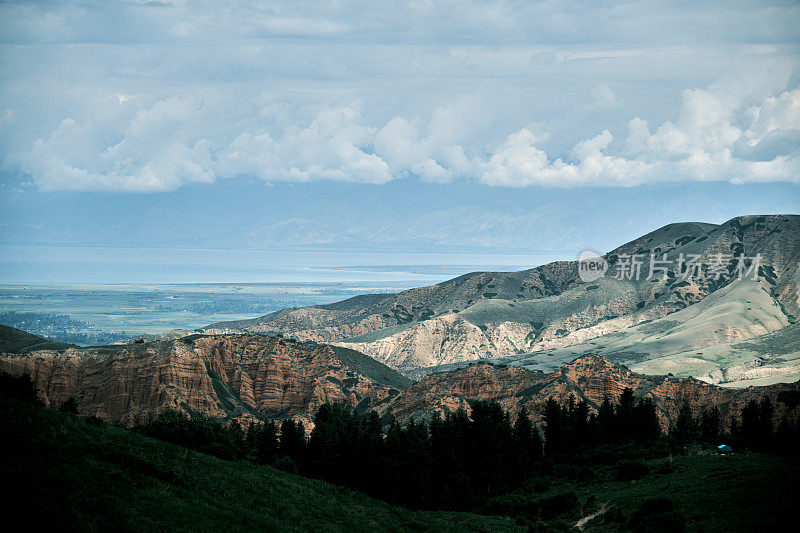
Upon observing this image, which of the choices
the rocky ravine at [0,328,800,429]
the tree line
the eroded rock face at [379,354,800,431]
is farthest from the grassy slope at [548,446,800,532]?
the rocky ravine at [0,328,800,429]

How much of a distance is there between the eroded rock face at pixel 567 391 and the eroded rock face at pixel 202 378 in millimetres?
8070

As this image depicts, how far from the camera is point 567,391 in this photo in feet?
313

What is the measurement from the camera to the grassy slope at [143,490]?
21.3m

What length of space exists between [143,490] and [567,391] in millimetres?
76706

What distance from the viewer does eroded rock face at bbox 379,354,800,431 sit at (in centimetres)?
9344

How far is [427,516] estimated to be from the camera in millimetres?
41219

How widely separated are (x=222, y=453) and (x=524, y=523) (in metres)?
17.9

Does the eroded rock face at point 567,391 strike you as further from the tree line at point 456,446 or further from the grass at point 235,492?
the grass at point 235,492

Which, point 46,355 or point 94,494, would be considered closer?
point 94,494

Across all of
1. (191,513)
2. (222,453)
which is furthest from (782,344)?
(191,513)

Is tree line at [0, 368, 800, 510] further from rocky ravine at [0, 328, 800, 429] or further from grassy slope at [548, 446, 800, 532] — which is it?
rocky ravine at [0, 328, 800, 429]

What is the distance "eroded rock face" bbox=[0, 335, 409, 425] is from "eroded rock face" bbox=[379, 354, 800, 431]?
8070 mm

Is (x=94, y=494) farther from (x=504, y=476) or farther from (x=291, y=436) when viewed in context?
(x=504, y=476)

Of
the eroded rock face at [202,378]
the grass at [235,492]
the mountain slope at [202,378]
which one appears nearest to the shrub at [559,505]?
the grass at [235,492]
